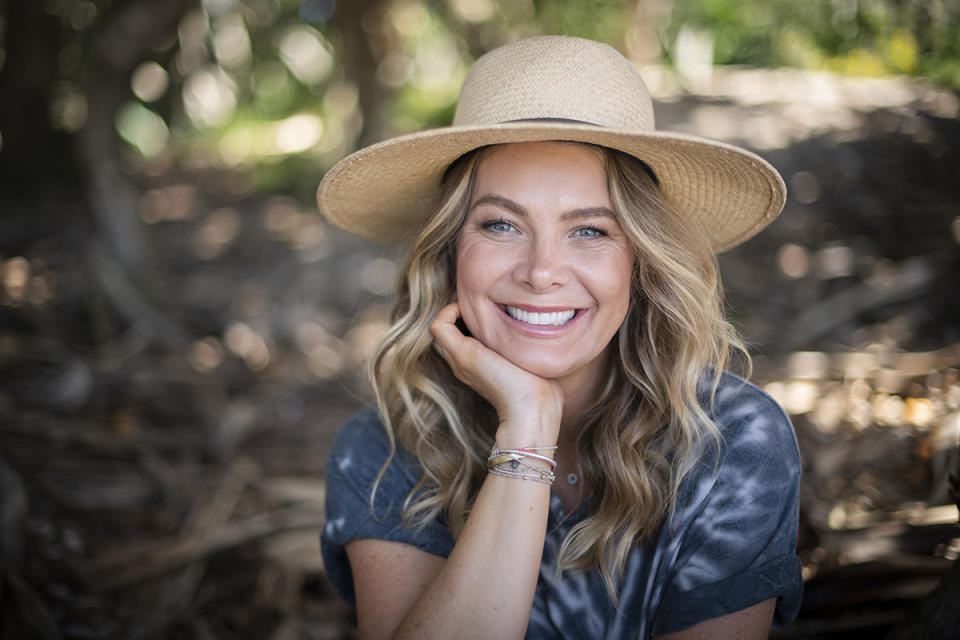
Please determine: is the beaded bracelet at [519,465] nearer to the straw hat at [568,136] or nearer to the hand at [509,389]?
the hand at [509,389]

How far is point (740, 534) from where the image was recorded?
1.97 m

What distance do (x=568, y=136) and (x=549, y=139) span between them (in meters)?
0.11

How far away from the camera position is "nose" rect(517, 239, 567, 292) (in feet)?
6.66

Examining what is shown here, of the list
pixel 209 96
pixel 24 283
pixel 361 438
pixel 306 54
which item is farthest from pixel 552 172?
pixel 209 96

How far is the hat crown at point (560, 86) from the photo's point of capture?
203 cm

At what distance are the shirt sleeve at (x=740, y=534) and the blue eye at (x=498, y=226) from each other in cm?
92

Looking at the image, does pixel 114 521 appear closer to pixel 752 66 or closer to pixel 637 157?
pixel 637 157

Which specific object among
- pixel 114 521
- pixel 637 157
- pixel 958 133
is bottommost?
pixel 114 521

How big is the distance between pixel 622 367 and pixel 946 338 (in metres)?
3.29

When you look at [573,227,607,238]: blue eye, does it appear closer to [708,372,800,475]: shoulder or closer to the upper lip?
the upper lip

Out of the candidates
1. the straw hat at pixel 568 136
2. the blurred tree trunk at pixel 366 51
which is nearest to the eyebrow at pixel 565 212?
the straw hat at pixel 568 136

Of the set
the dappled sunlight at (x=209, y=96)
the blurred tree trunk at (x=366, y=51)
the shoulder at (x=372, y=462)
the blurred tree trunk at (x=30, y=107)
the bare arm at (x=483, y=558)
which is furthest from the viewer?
the dappled sunlight at (x=209, y=96)

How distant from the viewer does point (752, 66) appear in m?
16.5

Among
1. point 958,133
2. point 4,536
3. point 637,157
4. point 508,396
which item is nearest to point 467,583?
point 508,396
